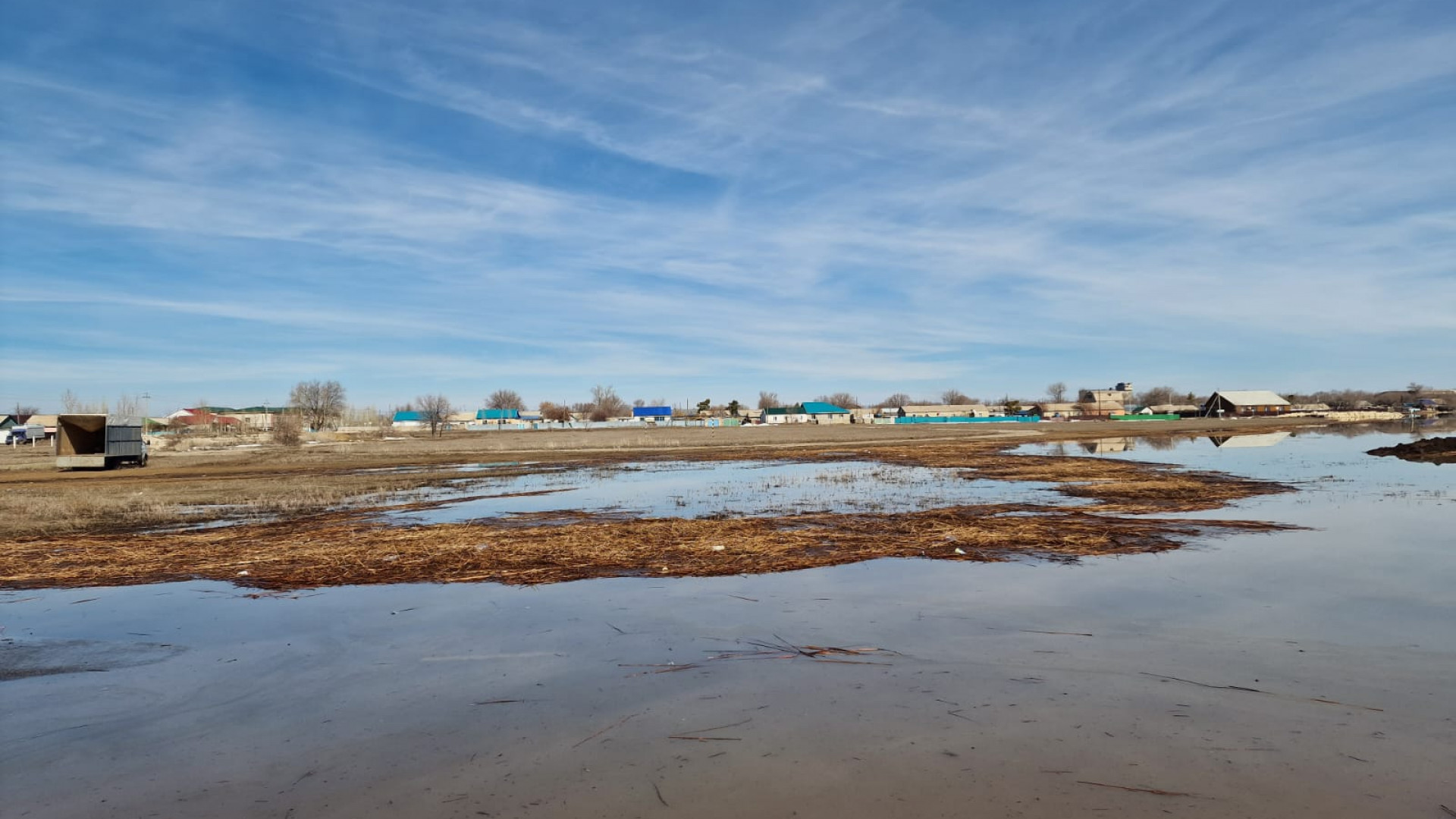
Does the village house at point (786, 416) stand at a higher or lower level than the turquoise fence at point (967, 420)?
higher

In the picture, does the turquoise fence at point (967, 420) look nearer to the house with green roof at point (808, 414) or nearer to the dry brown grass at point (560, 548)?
the house with green roof at point (808, 414)

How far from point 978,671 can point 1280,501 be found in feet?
53.6

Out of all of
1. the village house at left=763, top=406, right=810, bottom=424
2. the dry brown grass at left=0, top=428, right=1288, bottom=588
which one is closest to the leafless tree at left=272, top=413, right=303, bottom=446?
the dry brown grass at left=0, top=428, right=1288, bottom=588

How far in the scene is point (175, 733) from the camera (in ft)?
19.0

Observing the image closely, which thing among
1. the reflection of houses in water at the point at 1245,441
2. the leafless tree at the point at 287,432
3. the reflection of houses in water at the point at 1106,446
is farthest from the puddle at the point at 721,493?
the leafless tree at the point at 287,432

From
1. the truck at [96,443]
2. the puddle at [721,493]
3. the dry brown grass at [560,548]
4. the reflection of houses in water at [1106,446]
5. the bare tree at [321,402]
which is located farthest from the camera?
the bare tree at [321,402]

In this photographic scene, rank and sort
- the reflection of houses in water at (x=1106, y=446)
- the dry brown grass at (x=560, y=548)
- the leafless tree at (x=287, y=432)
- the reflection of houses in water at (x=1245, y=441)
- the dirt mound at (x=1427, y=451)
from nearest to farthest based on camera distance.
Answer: the dry brown grass at (x=560, y=548) → the dirt mound at (x=1427, y=451) → the reflection of houses in water at (x=1106, y=446) → the reflection of houses in water at (x=1245, y=441) → the leafless tree at (x=287, y=432)

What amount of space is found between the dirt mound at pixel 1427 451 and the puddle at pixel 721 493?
19.5 meters

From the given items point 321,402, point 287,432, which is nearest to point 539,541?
point 287,432

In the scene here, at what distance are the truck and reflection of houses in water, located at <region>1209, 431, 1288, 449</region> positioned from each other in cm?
6114

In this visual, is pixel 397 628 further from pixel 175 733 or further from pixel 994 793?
pixel 994 793

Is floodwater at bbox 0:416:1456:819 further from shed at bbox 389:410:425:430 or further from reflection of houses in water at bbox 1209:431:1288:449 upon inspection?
shed at bbox 389:410:425:430

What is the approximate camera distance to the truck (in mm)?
38406

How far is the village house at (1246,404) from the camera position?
493ft
